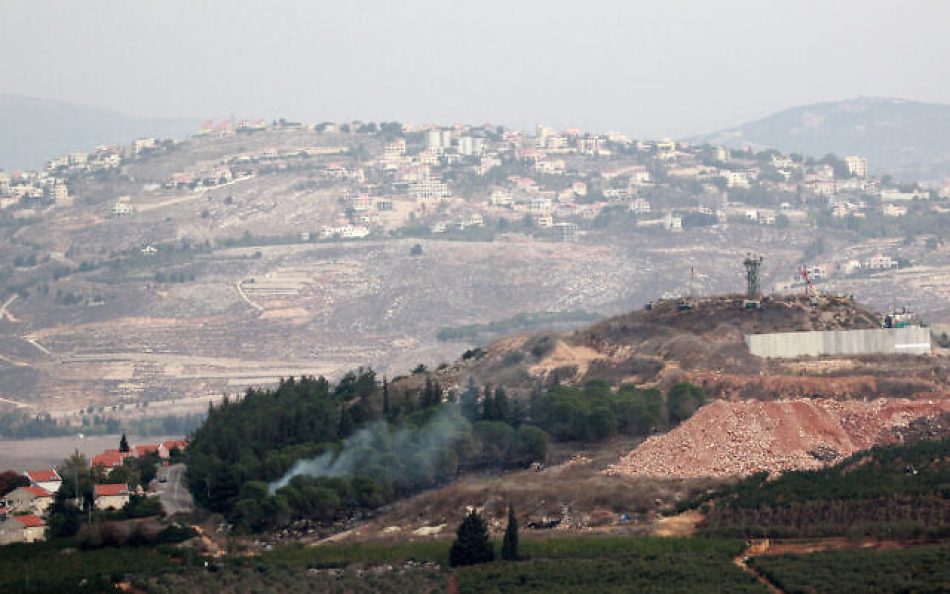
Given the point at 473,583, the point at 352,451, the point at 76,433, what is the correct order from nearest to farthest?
the point at 473,583, the point at 352,451, the point at 76,433

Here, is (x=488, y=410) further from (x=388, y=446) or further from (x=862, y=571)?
(x=862, y=571)

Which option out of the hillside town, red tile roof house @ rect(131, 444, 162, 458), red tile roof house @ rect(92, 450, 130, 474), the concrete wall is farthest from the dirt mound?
red tile roof house @ rect(131, 444, 162, 458)

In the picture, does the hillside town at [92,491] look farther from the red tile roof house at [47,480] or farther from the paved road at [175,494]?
the paved road at [175,494]

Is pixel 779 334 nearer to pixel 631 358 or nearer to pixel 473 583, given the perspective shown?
pixel 631 358

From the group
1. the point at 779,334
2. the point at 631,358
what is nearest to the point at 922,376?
the point at 779,334

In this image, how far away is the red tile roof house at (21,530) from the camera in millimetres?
78250

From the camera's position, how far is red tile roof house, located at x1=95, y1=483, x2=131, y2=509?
269ft

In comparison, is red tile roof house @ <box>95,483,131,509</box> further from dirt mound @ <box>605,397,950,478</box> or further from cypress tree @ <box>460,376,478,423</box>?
dirt mound @ <box>605,397,950,478</box>

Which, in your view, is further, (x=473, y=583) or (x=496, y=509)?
(x=496, y=509)

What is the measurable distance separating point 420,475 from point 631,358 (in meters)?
20.2

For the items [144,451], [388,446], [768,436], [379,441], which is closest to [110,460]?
[144,451]

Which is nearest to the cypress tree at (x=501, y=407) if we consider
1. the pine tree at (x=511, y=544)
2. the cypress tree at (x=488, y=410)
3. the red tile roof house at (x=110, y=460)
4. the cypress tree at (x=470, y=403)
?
the cypress tree at (x=488, y=410)

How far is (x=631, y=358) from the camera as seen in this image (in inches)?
3770

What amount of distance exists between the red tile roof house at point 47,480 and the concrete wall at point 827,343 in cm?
3271
